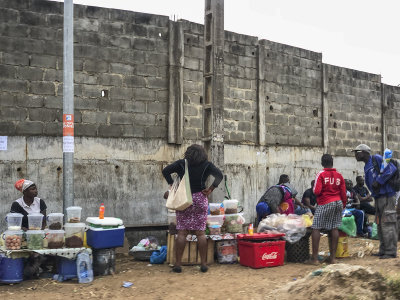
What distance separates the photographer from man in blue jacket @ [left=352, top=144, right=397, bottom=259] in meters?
7.82

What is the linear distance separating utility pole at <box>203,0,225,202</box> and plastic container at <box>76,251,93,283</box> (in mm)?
2767

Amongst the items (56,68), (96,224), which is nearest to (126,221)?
(96,224)

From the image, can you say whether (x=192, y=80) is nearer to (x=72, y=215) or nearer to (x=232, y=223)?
(x=232, y=223)

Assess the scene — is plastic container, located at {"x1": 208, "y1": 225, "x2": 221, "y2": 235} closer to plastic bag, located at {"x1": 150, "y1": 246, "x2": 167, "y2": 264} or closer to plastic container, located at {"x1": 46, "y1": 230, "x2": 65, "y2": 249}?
plastic bag, located at {"x1": 150, "y1": 246, "x2": 167, "y2": 264}

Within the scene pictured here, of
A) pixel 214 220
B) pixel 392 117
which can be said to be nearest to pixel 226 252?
pixel 214 220

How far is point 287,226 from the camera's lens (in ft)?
25.9

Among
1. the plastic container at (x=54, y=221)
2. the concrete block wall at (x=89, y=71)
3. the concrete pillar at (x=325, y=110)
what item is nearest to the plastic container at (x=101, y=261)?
the plastic container at (x=54, y=221)

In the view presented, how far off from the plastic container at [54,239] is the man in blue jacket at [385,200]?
16.2 feet

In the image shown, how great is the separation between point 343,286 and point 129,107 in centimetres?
592

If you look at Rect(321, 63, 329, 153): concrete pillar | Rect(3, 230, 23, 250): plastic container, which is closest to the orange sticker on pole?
Rect(3, 230, 23, 250): plastic container

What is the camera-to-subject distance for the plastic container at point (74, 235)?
22.0 feet

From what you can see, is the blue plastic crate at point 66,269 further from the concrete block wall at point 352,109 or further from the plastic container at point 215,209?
the concrete block wall at point 352,109

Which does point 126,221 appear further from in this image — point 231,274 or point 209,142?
point 231,274

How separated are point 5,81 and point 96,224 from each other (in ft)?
11.4
